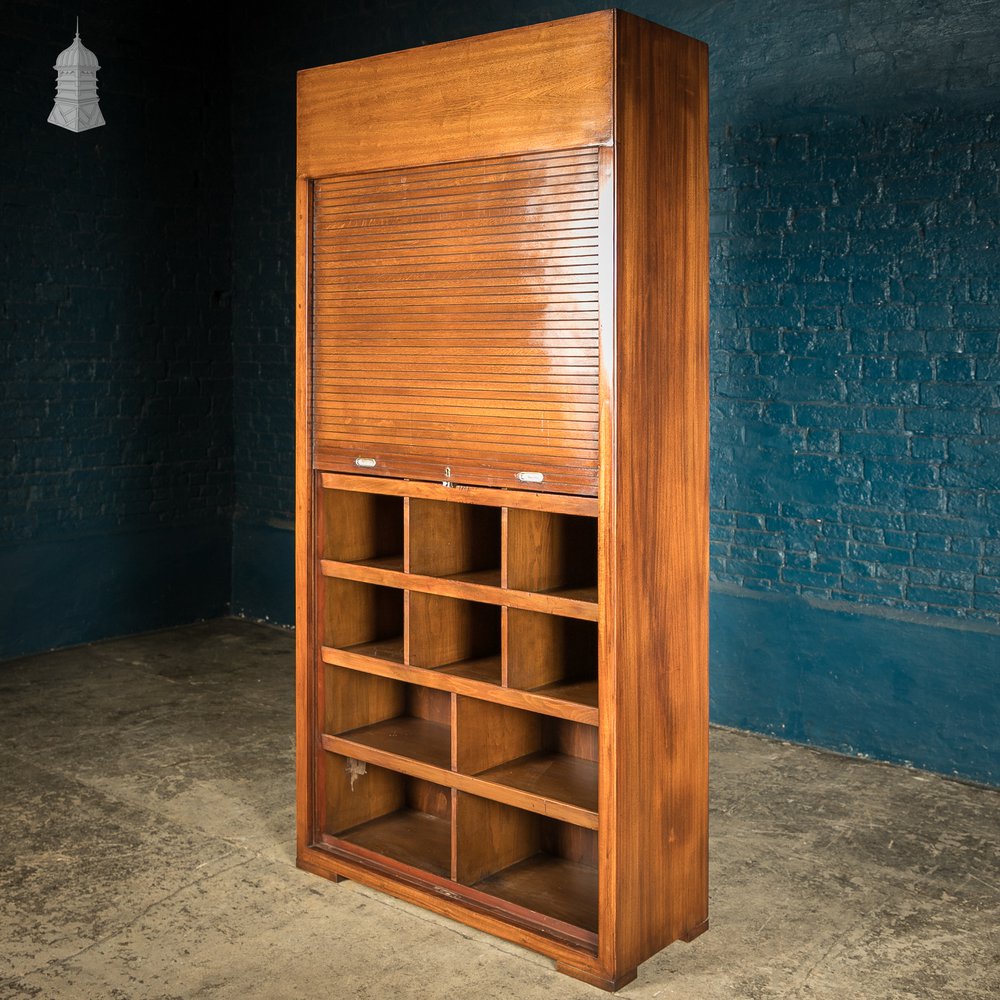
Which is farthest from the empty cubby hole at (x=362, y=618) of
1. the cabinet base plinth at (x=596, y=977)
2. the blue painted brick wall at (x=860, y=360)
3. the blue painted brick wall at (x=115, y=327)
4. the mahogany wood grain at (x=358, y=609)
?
the blue painted brick wall at (x=115, y=327)

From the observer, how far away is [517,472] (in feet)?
10.3

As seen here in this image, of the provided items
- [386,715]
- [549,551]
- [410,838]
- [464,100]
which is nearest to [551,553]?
[549,551]

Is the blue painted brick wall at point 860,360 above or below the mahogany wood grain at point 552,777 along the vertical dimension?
above

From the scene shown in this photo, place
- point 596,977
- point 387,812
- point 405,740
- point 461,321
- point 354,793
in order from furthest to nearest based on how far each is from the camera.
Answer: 1. point 387,812
2. point 354,793
3. point 405,740
4. point 461,321
5. point 596,977

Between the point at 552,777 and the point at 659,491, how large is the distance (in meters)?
0.87

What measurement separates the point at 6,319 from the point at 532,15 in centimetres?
294

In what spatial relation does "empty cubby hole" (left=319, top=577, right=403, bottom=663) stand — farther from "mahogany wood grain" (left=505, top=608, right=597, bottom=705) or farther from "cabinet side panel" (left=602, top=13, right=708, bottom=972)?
"cabinet side panel" (left=602, top=13, right=708, bottom=972)

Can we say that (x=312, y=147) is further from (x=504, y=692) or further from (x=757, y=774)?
(x=757, y=774)

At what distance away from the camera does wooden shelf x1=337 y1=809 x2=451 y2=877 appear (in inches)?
141

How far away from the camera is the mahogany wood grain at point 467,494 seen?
3045 mm

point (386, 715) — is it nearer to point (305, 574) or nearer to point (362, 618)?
point (362, 618)

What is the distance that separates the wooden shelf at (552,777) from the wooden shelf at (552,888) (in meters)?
0.29

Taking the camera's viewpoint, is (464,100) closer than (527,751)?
Yes

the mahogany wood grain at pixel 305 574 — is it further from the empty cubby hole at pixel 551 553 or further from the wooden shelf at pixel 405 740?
the empty cubby hole at pixel 551 553
